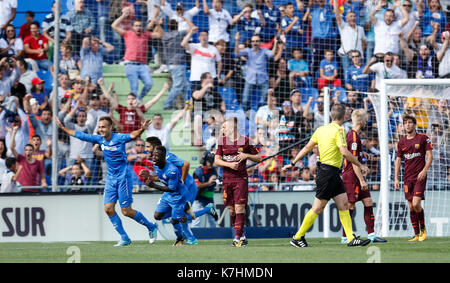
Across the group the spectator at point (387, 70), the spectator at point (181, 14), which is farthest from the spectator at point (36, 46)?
the spectator at point (387, 70)

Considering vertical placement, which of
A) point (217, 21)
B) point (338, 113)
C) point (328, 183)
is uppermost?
point (217, 21)

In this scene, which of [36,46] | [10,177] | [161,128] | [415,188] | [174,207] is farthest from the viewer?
[36,46]

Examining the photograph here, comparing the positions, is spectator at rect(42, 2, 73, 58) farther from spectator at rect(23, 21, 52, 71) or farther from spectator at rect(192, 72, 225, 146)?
spectator at rect(192, 72, 225, 146)

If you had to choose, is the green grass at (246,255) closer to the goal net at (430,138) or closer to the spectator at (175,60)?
the goal net at (430,138)

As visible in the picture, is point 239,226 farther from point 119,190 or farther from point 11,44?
point 11,44

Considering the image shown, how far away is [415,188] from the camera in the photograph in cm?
1392

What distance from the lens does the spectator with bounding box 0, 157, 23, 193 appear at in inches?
690

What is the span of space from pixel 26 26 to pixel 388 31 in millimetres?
8678

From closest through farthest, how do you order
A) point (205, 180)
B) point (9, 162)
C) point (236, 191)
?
1. point (236, 191)
2. point (205, 180)
3. point (9, 162)

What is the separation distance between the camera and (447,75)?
800 inches

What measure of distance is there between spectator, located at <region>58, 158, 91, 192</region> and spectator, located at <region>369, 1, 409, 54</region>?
24.8ft

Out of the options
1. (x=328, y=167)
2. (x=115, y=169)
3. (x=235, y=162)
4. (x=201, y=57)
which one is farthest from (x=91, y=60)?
(x=328, y=167)

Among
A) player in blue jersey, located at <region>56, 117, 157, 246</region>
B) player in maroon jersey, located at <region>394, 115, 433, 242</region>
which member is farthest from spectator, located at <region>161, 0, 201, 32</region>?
player in maroon jersey, located at <region>394, 115, 433, 242</region>

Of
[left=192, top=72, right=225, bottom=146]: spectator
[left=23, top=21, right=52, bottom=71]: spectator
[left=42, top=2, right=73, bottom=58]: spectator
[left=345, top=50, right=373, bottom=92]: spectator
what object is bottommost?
[left=192, top=72, right=225, bottom=146]: spectator
